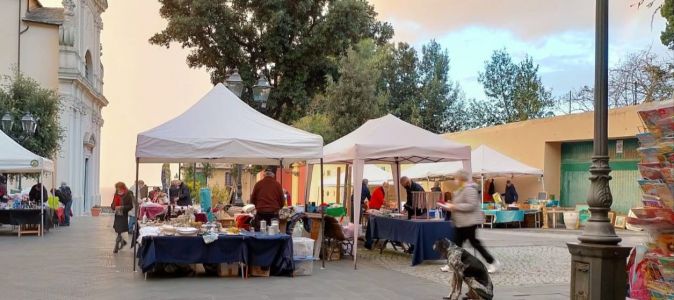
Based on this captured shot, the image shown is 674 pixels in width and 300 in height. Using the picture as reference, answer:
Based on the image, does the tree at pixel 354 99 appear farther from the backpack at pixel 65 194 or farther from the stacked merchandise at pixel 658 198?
the stacked merchandise at pixel 658 198

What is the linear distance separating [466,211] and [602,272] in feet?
12.1

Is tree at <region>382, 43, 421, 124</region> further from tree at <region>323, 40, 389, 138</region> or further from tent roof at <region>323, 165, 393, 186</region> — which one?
tent roof at <region>323, 165, 393, 186</region>

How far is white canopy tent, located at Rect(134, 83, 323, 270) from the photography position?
37.7 ft

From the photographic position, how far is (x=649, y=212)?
618 centimetres

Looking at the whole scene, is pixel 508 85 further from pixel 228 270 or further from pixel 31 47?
pixel 228 270

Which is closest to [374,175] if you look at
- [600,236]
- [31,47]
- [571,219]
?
[571,219]

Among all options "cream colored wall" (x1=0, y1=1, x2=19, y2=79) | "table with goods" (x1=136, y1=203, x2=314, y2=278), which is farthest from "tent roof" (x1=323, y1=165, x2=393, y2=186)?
"cream colored wall" (x1=0, y1=1, x2=19, y2=79)

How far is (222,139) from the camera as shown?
11.8m

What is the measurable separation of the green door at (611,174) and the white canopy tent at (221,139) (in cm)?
1365

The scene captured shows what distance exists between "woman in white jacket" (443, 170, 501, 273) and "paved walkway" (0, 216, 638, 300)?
2.80 feet

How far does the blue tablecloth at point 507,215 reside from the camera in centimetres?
2448

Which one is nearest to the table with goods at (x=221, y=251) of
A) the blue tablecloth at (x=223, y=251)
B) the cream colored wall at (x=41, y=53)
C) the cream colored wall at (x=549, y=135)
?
the blue tablecloth at (x=223, y=251)

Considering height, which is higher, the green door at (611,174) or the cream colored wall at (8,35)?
the cream colored wall at (8,35)

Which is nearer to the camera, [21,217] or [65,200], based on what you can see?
[21,217]
